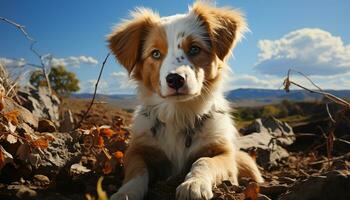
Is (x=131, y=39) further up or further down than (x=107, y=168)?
further up

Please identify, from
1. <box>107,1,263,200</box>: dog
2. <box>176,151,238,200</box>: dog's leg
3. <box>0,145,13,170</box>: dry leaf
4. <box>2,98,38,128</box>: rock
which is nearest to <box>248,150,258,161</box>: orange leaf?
<box>107,1,263,200</box>: dog

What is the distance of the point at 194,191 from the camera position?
355 cm

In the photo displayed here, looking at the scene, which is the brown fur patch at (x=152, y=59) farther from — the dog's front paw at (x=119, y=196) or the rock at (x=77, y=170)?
the dog's front paw at (x=119, y=196)

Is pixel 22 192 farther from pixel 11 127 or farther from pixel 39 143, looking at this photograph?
pixel 11 127

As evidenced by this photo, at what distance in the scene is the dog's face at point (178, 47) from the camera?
4.57 m

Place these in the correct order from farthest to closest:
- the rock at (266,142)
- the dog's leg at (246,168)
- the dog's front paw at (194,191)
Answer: the rock at (266,142)
the dog's leg at (246,168)
the dog's front paw at (194,191)

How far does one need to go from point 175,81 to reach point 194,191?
4.17ft

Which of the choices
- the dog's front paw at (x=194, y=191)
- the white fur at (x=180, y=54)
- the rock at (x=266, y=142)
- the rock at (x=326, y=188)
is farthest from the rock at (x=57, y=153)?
the rock at (x=266, y=142)

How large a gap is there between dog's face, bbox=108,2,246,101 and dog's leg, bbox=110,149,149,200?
72cm

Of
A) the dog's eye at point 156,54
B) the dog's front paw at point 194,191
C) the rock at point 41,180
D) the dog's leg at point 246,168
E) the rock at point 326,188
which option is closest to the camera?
the rock at point 326,188

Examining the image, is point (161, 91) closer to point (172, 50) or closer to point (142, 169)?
point (172, 50)

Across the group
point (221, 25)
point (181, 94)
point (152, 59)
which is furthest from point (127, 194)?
point (221, 25)

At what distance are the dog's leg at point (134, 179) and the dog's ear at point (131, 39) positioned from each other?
121cm

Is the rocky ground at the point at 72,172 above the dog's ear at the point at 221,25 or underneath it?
underneath
